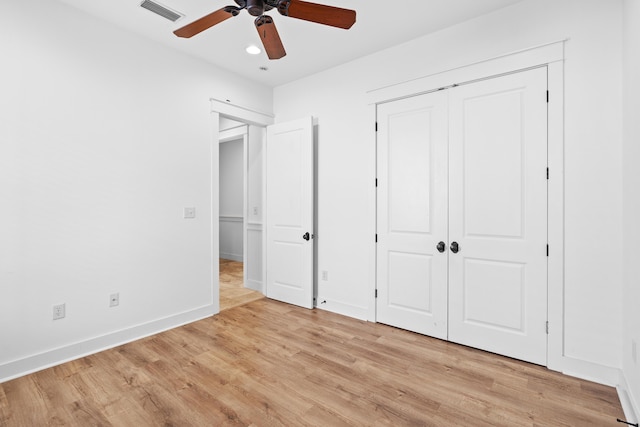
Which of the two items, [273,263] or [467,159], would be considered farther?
[273,263]

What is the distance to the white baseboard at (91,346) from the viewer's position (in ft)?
7.29

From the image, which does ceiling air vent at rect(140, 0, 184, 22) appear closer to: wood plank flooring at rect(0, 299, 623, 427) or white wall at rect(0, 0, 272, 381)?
white wall at rect(0, 0, 272, 381)

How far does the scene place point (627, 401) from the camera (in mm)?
1853

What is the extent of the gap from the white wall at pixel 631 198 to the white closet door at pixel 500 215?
44cm

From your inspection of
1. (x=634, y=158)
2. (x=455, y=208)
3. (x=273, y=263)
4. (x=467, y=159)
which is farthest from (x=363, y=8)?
(x=273, y=263)

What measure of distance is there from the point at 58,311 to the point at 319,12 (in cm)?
290

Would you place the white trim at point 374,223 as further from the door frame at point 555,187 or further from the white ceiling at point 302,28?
the door frame at point 555,187

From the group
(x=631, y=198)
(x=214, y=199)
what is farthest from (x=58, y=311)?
(x=631, y=198)

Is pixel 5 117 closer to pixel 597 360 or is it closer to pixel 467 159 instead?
pixel 467 159

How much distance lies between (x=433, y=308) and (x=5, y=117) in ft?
12.2

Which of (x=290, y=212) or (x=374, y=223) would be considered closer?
(x=374, y=223)

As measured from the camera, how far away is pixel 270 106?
417 centimetres

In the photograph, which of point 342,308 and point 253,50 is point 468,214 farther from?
point 253,50

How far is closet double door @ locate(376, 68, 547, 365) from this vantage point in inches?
94.1
